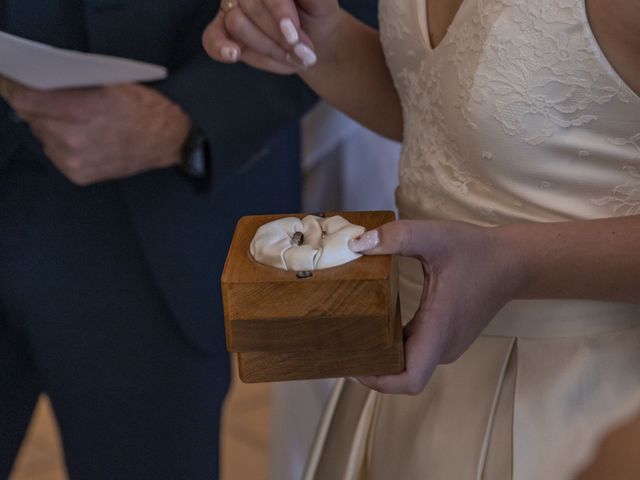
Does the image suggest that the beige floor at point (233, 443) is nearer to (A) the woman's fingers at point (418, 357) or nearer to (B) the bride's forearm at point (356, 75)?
(B) the bride's forearm at point (356, 75)

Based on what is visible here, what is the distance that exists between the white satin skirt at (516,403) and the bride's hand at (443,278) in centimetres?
15

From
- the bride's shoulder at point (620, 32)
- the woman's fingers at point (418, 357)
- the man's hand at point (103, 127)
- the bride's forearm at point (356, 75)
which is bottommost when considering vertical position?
the man's hand at point (103, 127)

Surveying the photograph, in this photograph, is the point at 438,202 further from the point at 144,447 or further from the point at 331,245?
the point at 144,447

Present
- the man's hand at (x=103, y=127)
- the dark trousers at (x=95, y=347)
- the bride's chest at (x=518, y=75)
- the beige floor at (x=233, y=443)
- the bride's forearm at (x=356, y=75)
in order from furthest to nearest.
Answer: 1. the beige floor at (x=233, y=443)
2. the dark trousers at (x=95, y=347)
3. the man's hand at (x=103, y=127)
4. the bride's forearm at (x=356, y=75)
5. the bride's chest at (x=518, y=75)

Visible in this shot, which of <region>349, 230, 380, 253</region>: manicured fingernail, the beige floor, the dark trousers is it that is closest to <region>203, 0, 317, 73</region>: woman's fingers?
<region>349, 230, 380, 253</region>: manicured fingernail

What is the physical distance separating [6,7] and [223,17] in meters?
0.46

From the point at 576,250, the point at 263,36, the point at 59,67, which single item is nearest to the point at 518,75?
the point at 576,250

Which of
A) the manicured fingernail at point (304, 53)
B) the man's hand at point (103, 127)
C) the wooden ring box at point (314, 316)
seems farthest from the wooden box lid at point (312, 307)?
the man's hand at point (103, 127)

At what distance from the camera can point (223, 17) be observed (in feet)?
3.84

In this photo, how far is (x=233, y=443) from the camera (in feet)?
9.01

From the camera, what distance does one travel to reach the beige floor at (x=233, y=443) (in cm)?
264

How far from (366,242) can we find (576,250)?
22 centimetres

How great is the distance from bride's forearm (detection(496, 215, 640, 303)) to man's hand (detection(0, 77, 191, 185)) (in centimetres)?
68

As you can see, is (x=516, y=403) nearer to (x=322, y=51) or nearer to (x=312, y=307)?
(x=312, y=307)
